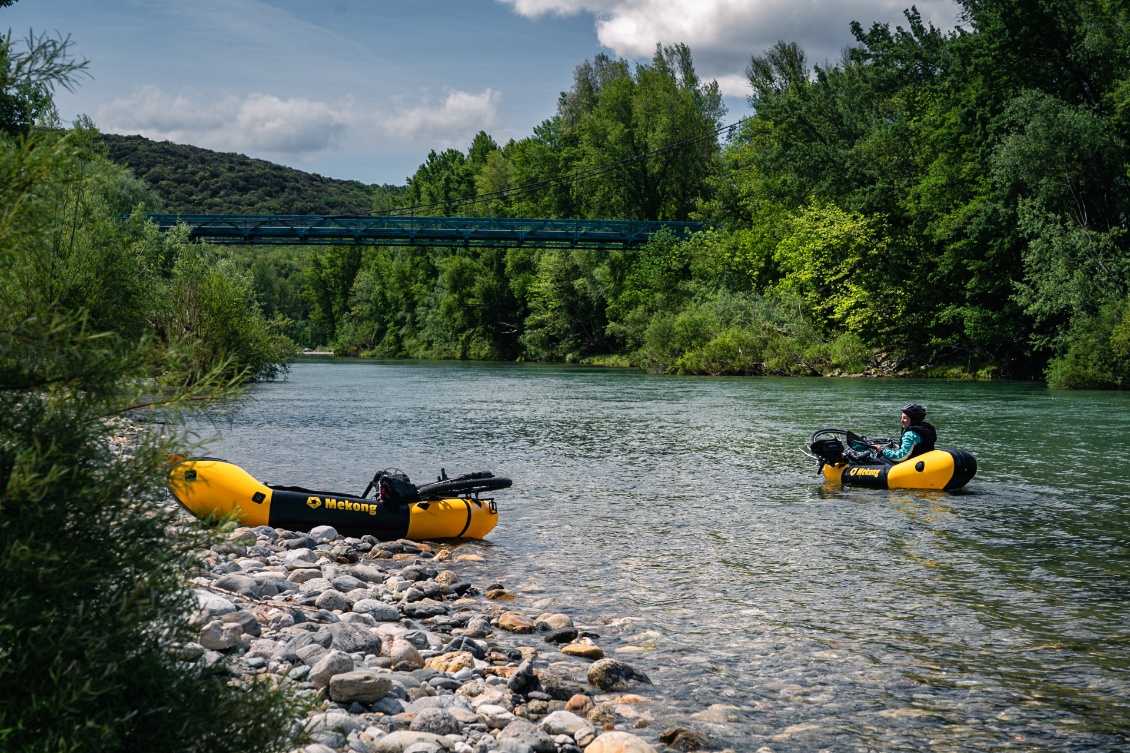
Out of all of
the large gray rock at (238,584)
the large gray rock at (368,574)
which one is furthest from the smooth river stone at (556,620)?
the large gray rock at (238,584)

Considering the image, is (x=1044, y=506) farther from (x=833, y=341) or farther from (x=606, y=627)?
(x=833, y=341)

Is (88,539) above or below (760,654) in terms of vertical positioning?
above

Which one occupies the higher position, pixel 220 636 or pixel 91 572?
pixel 91 572

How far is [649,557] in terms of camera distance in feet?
28.0

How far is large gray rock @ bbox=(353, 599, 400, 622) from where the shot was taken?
626 centimetres

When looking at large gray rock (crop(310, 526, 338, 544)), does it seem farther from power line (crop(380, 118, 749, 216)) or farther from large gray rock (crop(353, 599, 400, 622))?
power line (crop(380, 118, 749, 216))

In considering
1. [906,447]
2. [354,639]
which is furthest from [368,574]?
[906,447]

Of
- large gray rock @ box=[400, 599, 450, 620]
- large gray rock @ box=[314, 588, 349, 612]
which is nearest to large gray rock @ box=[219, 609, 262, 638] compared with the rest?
large gray rock @ box=[314, 588, 349, 612]

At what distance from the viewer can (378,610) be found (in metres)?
6.30

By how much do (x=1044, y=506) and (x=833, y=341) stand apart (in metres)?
29.3

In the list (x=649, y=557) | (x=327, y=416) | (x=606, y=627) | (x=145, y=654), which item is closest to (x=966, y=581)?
(x=649, y=557)

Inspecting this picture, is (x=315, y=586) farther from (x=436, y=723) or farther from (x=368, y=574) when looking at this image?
(x=436, y=723)

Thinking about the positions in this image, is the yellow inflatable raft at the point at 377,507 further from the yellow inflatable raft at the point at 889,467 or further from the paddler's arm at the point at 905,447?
the paddler's arm at the point at 905,447

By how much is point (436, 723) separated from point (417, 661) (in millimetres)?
1036
